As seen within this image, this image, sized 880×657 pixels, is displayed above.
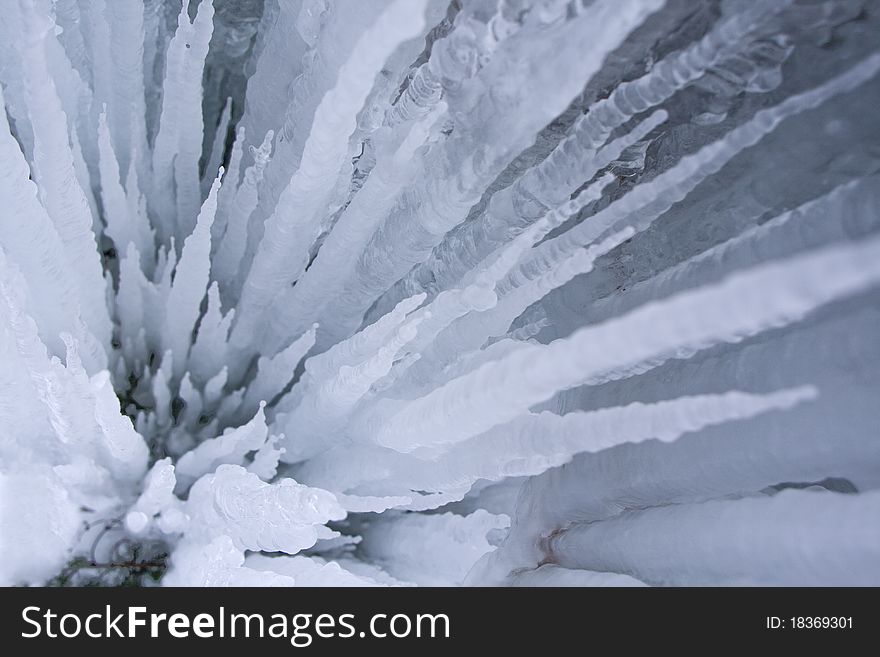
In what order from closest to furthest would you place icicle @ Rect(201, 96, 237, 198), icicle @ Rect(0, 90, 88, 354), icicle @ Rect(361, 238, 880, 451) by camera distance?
icicle @ Rect(361, 238, 880, 451), icicle @ Rect(0, 90, 88, 354), icicle @ Rect(201, 96, 237, 198)

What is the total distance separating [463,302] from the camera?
25 cm

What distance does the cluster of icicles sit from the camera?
21 centimetres

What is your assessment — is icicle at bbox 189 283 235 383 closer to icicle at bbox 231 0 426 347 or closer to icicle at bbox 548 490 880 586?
icicle at bbox 231 0 426 347

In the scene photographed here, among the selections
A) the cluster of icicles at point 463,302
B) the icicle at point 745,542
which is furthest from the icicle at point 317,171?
the icicle at point 745,542

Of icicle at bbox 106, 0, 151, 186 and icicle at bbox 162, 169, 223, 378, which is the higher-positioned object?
icicle at bbox 106, 0, 151, 186

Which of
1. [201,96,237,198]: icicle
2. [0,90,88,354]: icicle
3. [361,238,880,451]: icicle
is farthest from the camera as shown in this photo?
[201,96,237,198]: icicle

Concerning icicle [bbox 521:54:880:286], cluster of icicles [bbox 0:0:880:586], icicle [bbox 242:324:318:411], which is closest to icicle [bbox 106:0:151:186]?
cluster of icicles [bbox 0:0:880:586]

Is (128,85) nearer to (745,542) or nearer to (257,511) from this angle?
(257,511)

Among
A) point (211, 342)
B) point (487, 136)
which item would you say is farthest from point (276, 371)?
point (487, 136)

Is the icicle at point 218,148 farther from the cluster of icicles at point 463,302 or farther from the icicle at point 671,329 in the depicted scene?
the icicle at point 671,329

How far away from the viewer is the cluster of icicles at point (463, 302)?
0.70 feet

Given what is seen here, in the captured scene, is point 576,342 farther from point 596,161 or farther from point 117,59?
point 117,59
